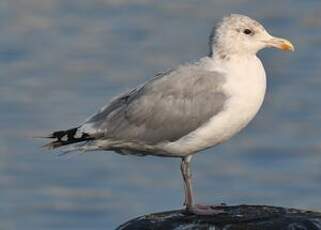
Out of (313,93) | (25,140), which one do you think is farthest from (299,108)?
(25,140)

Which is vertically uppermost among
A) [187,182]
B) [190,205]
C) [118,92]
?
[118,92]

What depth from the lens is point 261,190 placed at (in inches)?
705

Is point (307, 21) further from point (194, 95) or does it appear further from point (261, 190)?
point (194, 95)

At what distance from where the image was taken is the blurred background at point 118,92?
17828 mm

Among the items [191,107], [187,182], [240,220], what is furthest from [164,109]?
[240,220]

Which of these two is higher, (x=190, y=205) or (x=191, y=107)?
(x=191, y=107)

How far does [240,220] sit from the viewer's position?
12.2 meters

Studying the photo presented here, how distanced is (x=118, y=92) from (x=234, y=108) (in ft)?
22.2

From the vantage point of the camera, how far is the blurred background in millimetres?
17828

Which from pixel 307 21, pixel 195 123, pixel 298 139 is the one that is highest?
pixel 307 21

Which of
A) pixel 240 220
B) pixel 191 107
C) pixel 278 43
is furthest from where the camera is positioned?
pixel 278 43

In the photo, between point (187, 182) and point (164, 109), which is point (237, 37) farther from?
point (187, 182)

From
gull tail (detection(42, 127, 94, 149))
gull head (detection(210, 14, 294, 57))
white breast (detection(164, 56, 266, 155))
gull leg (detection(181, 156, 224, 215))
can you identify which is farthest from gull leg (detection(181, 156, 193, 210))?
gull head (detection(210, 14, 294, 57))

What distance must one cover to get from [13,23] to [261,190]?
628cm
